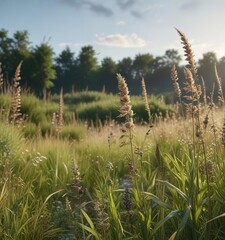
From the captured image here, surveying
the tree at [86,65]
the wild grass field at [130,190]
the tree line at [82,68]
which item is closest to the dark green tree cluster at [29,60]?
the tree line at [82,68]

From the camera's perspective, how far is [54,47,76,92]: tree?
5600 centimetres

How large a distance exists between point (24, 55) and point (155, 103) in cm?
2690

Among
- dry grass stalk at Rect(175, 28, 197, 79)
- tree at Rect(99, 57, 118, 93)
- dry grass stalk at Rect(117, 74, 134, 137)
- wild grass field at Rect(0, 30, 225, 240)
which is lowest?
wild grass field at Rect(0, 30, 225, 240)

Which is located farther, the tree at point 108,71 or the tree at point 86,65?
the tree at point 108,71

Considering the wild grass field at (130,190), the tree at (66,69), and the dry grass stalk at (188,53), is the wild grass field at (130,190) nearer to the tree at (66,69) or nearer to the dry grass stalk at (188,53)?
the dry grass stalk at (188,53)

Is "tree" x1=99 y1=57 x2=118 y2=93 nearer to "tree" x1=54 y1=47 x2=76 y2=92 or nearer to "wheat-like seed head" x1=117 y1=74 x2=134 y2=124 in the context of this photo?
"tree" x1=54 y1=47 x2=76 y2=92

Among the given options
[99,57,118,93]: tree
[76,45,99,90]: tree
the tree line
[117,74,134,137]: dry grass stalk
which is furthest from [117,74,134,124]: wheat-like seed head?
[99,57,118,93]: tree

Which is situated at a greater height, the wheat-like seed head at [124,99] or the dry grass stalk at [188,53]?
the dry grass stalk at [188,53]

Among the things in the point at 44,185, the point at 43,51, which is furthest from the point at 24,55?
the point at 44,185

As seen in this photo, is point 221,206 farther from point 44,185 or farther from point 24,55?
point 24,55

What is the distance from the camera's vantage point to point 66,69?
56875 mm

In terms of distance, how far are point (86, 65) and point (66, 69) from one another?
13.8ft

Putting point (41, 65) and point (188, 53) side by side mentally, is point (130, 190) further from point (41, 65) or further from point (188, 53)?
point (41, 65)

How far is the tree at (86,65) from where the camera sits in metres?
54.1
